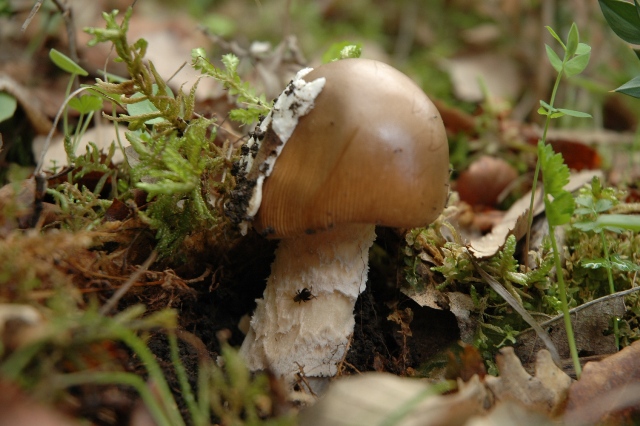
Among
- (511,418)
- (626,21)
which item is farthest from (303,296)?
(626,21)

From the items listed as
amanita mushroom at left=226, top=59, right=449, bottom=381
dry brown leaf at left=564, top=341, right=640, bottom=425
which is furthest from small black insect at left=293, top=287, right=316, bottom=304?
dry brown leaf at left=564, top=341, right=640, bottom=425

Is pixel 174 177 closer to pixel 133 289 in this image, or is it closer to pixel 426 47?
pixel 133 289

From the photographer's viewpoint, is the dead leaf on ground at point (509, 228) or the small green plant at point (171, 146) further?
the dead leaf on ground at point (509, 228)

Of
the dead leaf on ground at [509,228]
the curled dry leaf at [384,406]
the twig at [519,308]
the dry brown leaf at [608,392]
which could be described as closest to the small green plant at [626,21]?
the dead leaf on ground at [509,228]

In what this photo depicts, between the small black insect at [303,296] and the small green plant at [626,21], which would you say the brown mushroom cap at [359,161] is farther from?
the small green plant at [626,21]

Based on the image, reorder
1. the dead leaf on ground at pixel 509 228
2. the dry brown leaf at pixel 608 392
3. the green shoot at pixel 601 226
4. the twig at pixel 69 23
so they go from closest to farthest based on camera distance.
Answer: the dry brown leaf at pixel 608 392 < the green shoot at pixel 601 226 < the dead leaf on ground at pixel 509 228 < the twig at pixel 69 23

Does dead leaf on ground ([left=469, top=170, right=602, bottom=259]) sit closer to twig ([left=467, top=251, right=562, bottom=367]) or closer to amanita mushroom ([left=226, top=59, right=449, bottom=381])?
twig ([left=467, top=251, right=562, bottom=367])

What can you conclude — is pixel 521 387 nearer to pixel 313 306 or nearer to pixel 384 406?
pixel 384 406
